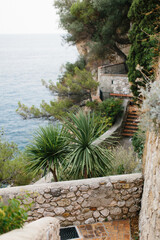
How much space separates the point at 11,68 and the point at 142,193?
7476 centimetres

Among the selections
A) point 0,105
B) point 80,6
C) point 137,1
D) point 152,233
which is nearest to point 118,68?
point 80,6

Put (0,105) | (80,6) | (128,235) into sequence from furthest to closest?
(0,105) → (80,6) → (128,235)

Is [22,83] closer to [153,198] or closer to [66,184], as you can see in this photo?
[66,184]

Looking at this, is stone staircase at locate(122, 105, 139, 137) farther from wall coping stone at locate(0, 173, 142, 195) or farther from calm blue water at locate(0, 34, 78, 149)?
calm blue water at locate(0, 34, 78, 149)

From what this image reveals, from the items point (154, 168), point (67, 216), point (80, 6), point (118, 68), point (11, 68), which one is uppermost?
point (11, 68)

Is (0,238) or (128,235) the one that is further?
(128,235)

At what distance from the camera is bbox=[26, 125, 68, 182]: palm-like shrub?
6113 mm

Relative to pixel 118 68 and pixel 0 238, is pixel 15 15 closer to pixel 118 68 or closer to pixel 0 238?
pixel 118 68

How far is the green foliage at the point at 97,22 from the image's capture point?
15.2 m

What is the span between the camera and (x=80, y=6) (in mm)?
15773

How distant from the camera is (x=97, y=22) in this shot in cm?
1625

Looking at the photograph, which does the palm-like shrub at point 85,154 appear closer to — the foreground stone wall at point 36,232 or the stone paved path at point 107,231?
the stone paved path at point 107,231

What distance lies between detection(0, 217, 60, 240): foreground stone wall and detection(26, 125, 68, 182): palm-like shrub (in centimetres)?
300

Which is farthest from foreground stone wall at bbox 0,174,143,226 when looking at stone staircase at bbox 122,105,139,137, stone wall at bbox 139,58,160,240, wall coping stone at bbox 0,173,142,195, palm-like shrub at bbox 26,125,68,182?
stone staircase at bbox 122,105,139,137
